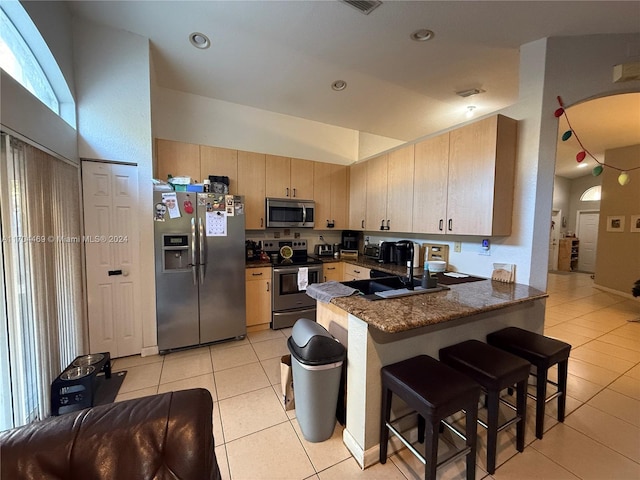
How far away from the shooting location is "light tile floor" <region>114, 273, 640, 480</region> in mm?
1503

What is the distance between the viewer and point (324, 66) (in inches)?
104

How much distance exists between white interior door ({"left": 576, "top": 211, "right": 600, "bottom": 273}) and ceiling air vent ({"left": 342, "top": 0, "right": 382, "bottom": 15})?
952 cm

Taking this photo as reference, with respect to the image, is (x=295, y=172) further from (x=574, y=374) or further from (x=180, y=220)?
(x=574, y=374)

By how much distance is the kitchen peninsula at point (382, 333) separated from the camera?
144cm

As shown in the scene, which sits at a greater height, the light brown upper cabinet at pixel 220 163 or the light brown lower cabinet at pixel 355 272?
the light brown upper cabinet at pixel 220 163

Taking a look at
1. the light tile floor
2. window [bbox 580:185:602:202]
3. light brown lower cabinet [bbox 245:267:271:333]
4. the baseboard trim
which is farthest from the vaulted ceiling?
window [bbox 580:185:602:202]

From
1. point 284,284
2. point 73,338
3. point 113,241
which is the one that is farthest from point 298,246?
point 73,338

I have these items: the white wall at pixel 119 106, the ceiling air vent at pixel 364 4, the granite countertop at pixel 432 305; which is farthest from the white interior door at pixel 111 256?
the ceiling air vent at pixel 364 4

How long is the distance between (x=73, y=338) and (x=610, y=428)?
4201mm

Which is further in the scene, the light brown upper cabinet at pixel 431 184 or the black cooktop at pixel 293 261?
the black cooktop at pixel 293 261

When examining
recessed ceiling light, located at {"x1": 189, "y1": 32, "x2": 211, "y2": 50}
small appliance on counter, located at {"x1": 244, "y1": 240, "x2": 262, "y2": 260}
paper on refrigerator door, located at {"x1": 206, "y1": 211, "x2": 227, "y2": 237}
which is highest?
recessed ceiling light, located at {"x1": 189, "y1": 32, "x2": 211, "y2": 50}

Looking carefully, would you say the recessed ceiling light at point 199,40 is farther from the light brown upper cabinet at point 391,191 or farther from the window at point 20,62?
the light brown upper cabinet at point 391,191

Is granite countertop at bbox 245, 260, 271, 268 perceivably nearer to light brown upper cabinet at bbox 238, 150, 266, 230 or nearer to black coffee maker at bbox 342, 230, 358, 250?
light brown upper cabinet at bbox 238, 150, 266, 230

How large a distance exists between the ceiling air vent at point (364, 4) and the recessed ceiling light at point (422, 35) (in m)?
0.44
